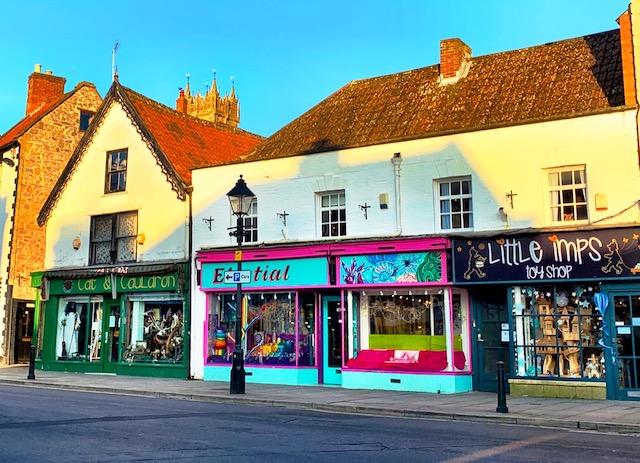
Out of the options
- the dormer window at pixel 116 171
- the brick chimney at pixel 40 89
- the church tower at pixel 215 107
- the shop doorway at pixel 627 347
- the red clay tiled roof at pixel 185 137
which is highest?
the church tower at pixel 215 107

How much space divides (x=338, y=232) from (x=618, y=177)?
756 centimetres

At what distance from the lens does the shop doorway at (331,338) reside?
1959 centimetres

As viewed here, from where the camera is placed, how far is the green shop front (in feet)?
73.9

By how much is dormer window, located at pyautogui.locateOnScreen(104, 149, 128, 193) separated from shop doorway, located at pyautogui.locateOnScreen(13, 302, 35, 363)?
24.5 ft

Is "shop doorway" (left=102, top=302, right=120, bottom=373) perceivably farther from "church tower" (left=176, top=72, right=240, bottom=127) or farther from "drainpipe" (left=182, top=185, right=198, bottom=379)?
"church tower" (left=176, top=72, right=240, bottom=127)

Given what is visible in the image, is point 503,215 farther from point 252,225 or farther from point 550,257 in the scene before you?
point 252,225

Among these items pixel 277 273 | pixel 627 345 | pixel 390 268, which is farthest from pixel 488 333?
pixel 277 273

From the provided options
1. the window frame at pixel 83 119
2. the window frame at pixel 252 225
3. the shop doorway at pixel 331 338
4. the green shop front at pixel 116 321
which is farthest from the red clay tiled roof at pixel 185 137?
the window frame at pixel 83 119

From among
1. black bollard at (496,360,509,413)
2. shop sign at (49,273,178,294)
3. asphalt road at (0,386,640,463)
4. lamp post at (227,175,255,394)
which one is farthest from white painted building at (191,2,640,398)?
asphalt road at (0,386,640,463)

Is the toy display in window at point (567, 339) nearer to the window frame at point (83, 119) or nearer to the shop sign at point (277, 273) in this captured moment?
the shop sign at point (277, 273)

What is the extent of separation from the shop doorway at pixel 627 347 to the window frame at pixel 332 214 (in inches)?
297

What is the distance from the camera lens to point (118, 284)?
23828mm

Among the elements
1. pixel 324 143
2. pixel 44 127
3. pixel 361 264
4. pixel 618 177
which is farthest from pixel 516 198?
pixel 44 127

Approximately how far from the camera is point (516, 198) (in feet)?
56.0
